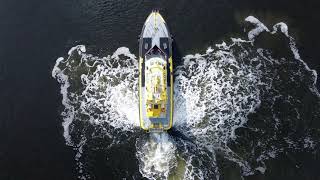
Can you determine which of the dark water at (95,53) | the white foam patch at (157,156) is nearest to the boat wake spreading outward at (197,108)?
the white foam patch at (157,156)

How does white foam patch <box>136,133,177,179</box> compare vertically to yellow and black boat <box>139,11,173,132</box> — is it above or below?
below

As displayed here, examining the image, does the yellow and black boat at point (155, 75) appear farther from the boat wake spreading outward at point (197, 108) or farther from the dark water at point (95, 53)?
the dark water at point (95, 53)

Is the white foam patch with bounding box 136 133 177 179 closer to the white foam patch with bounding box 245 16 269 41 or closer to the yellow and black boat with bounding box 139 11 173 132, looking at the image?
the yellow and black boat with bounding box 139 11 173 132

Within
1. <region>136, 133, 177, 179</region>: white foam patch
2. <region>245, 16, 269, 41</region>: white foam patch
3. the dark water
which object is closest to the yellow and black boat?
<region>136, 133, 177, 179</region>: white foam patch

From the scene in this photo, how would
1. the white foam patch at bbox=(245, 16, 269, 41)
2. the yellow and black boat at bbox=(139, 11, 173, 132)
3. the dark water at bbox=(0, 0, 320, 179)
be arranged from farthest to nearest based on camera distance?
1. the white foam patch at bbox=(245, 16, 269, 41)
2. the yellow and black boat at bbox=(139, 11, 173, 132)
3. the dark water at bbox=(0, 0, 320, 179)

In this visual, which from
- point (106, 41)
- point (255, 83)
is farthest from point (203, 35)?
point (106, 41)

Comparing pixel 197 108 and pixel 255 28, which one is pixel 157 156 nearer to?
pixel 197 108
